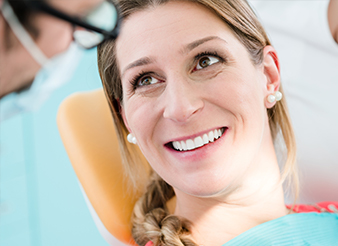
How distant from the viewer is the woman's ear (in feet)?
3.92

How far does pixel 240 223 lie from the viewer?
1.22 metres

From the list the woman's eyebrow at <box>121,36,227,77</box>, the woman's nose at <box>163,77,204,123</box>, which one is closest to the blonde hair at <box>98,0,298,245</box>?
the woman's eyebrow at <box>121,36,227,77</box>

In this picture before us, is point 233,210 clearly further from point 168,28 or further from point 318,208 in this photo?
point 168,28

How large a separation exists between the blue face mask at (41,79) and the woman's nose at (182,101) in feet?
1.76

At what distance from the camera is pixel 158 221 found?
130 cm

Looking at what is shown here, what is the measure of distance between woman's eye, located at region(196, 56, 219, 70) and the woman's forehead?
7 centimetres

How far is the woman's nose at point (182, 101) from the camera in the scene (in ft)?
3.11

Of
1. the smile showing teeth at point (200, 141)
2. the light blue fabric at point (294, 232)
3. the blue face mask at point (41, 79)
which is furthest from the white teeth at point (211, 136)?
the blue face mask at point (41, 79)

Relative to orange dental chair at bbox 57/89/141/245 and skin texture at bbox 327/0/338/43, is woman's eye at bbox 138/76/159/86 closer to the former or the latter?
orange dental chair at bbox 57/89/141/245

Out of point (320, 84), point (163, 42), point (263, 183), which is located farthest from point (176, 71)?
point (320, 84)

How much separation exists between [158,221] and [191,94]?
0.56 metres

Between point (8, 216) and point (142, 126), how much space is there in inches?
75.1

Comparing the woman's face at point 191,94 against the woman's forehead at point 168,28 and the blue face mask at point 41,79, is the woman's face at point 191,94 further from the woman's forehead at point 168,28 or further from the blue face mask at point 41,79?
the blue face mask at point 41,79

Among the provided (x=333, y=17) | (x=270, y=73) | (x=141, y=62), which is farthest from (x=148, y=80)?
(x=333, y=17)
